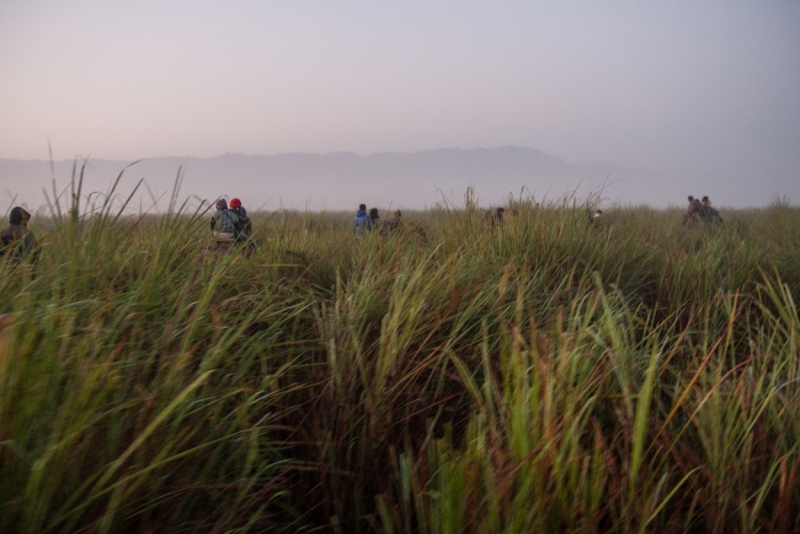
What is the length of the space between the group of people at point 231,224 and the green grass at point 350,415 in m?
0.33

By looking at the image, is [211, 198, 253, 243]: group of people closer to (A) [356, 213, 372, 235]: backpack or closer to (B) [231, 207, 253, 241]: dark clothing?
(B) [231, 207, 253, 241]: dark clothing

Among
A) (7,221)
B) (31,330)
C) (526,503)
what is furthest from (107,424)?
(7,221)

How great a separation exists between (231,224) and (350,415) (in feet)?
9.60

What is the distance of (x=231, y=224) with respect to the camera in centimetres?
471

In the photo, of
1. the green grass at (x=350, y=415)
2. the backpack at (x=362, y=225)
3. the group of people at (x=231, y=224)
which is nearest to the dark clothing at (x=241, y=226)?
the group of people at (x=231, y=224)

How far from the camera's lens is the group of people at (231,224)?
10.7 ft

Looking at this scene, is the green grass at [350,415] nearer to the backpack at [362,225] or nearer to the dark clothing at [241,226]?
the dark clothing at [241,226]

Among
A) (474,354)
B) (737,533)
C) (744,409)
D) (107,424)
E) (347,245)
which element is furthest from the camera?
(347,245)

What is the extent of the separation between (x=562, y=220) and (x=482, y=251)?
0.78 m

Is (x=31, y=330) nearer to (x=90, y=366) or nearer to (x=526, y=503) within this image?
(x=90, y=366)

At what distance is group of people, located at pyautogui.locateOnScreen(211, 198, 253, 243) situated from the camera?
3.27 m

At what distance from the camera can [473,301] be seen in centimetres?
274

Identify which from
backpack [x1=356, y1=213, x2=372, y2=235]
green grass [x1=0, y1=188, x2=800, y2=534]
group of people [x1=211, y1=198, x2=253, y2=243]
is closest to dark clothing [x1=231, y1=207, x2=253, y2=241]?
group of people [x1=211, y1=198, x2=253, y2=243]

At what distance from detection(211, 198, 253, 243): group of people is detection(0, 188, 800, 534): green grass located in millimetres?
334
